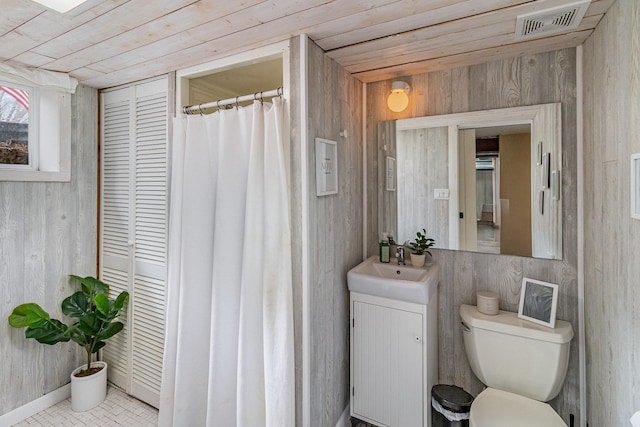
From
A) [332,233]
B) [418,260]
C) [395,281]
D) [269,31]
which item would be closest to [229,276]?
[332,233]

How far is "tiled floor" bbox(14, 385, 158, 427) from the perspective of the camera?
2059mm

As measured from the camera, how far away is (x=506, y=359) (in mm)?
1647

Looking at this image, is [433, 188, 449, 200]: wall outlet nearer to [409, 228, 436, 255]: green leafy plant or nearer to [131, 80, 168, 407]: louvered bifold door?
[409, 228, 436, 255]: green leafy plant

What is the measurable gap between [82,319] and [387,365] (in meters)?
2.08

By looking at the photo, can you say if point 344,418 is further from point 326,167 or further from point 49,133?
point 49,133

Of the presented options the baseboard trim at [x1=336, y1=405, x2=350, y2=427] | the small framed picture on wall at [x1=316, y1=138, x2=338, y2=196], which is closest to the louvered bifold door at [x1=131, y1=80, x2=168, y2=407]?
the small framed picture on wall at [x1=316, y1=138, x2=338, y2=196]

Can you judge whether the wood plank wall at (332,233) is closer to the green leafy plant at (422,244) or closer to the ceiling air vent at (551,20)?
the green leafy plant at (422,244)

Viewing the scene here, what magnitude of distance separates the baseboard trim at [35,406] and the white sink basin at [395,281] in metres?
2.29

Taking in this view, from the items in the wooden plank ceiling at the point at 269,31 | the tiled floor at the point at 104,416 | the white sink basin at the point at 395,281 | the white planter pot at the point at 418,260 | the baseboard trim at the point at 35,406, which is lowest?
the tiled floor at the point at 104,416

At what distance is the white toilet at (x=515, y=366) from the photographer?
4.78ft

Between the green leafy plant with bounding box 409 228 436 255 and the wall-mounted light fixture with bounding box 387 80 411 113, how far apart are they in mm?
842

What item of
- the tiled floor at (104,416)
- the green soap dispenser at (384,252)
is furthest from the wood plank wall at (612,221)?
the tiled floor at (104,416)

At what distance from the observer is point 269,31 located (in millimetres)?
1495

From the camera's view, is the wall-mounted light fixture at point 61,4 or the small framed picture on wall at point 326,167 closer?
the wall-mounted light fixture at point 61,4
